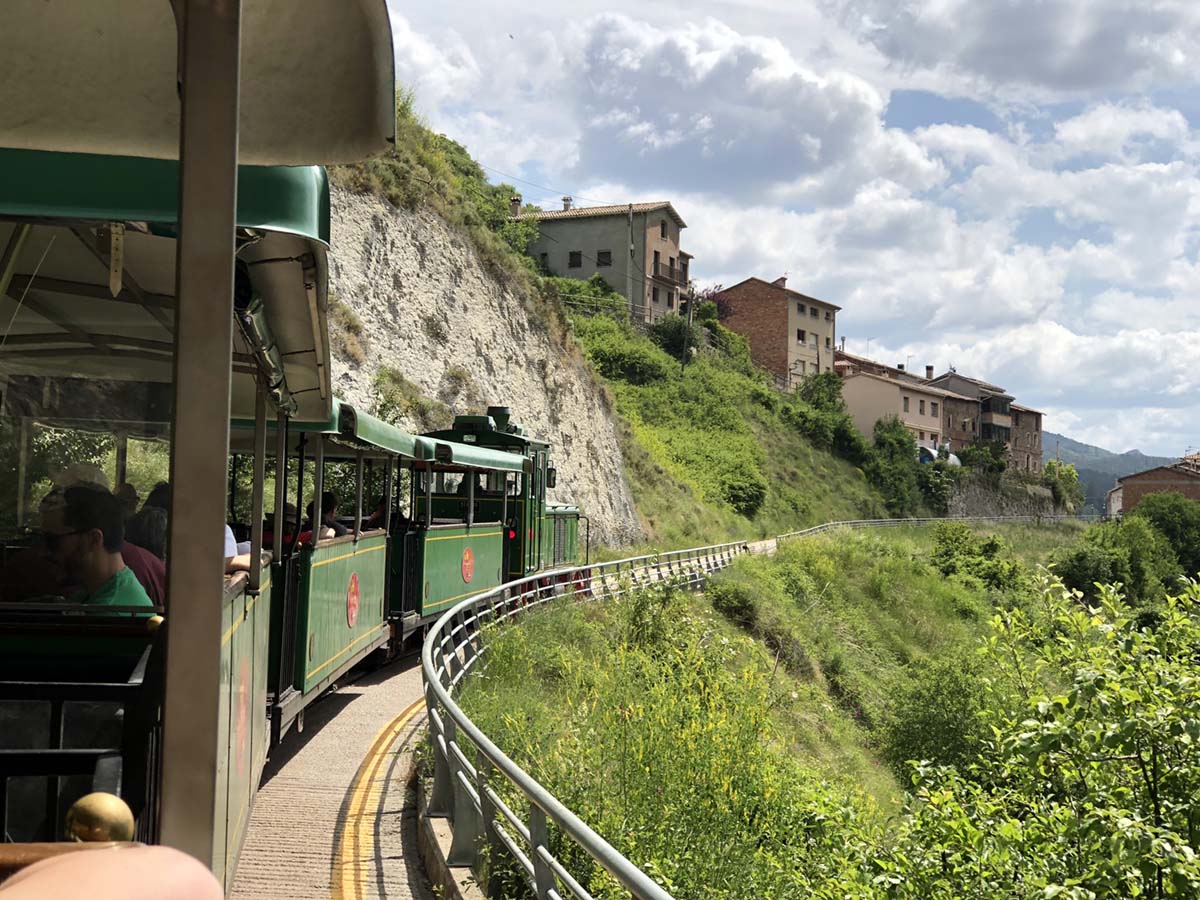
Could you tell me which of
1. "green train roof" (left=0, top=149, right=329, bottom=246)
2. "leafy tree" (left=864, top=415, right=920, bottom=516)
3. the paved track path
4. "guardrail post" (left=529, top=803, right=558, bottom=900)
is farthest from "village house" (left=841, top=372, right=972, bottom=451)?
"green train roof" (left=0, top=149, right=329, bottom=246)

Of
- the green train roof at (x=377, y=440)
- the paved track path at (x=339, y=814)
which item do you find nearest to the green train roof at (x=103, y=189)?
the green train roof at (x=377, y=440)

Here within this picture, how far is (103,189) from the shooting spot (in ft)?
9.80

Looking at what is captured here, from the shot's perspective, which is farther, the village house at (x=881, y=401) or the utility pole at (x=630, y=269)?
the village house at (x=881, y=401)

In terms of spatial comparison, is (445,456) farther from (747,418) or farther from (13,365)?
(747,418)

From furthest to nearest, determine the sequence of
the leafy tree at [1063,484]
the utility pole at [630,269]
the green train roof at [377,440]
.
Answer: the leafy tree at [1063,484]
the utility pole at [630,269]
the green train roof at [377,440]

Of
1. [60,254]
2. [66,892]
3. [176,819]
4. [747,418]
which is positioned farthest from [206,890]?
[747,418]

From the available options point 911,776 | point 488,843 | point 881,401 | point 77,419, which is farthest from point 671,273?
point 77,419

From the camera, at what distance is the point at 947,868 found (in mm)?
8773

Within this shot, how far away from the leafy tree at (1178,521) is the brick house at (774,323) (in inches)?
1091

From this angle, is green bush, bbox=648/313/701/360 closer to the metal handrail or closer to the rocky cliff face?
the rocky cliff face

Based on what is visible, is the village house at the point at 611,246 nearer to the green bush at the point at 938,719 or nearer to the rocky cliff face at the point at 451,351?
the rocky cliff face at the point at 451,351

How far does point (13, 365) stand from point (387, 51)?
274cm

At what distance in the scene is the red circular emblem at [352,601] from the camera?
11.7 metres

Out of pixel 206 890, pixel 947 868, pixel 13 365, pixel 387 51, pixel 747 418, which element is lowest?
pixel 947 868
